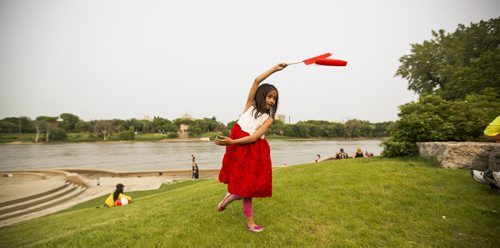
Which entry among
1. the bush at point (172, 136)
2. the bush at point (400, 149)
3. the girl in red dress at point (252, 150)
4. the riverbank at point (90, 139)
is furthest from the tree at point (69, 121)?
the girl in red dress at point (252, 150)

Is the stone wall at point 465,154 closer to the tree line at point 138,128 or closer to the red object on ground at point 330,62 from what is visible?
the red object on ground at point 330,62

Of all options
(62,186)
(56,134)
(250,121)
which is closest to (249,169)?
(250,121)

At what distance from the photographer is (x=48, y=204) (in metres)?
14.5

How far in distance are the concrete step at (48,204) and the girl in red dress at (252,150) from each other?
15000 millimetres

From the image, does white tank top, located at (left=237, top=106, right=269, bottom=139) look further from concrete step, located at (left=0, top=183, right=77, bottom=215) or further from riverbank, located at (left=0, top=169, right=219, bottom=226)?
concrete step, located at (left=0, top=183, right=77, bottom=215)

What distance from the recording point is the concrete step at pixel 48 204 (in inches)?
472

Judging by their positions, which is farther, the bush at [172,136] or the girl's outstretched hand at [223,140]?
the bush at [172,136]

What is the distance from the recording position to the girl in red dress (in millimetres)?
3113

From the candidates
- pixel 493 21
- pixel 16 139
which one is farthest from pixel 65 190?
pixel 16 139

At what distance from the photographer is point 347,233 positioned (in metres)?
3.13

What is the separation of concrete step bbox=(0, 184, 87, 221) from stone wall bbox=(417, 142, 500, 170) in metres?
19.3

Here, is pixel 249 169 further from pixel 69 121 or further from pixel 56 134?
pixel 69 121

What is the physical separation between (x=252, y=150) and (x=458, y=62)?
72.7ft

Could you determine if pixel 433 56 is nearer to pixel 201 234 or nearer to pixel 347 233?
pixel 347 233
